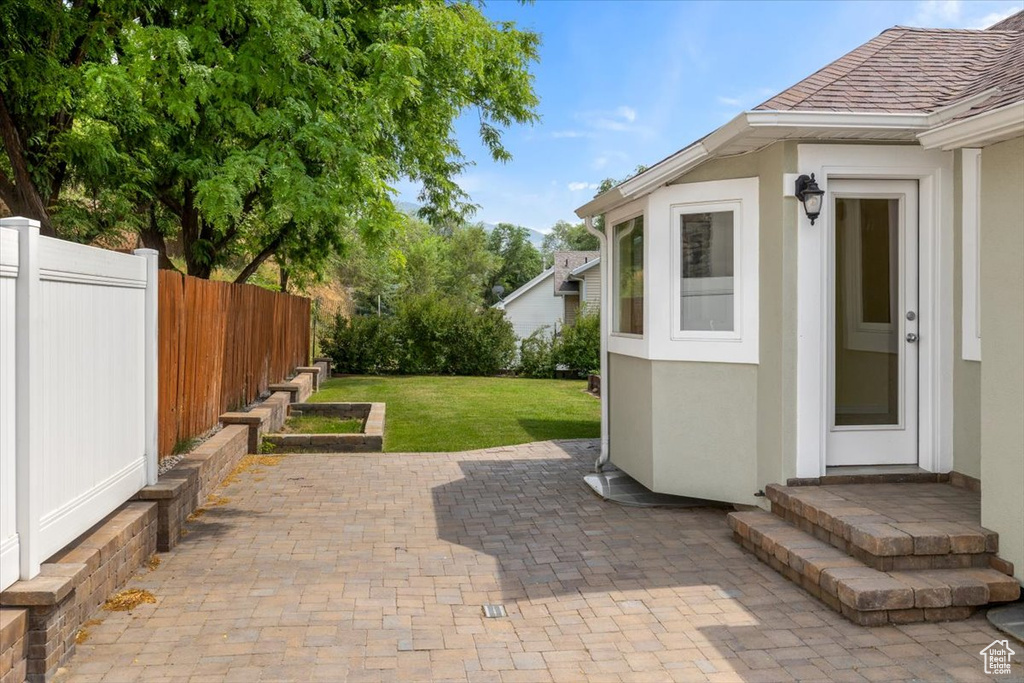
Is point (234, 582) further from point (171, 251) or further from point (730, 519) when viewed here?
point (171, 251)

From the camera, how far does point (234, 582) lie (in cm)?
507

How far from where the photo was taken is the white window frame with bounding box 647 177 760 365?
637cm

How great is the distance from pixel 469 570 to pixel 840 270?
11.9ft

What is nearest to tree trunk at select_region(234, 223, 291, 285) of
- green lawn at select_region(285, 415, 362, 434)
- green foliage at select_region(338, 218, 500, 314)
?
green lawn at select_region(285, 415, 362, 434)

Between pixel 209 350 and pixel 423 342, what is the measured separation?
524 inches

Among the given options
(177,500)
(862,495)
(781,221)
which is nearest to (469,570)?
(177,500)

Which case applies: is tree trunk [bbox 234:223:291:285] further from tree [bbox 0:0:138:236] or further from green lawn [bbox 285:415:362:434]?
tree [bbox 0:0:138:236]

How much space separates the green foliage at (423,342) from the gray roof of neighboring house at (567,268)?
9.42m

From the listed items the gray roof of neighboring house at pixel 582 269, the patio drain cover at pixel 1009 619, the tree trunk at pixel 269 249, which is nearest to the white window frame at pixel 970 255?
the patio drain cover at pixel 1009 619

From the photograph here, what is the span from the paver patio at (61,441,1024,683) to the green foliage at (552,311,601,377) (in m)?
14.4

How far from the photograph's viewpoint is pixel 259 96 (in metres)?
8.11

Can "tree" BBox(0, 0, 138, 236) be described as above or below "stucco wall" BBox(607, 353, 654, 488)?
above

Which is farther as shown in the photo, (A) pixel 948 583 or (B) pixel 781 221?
(B) pixel 781 221

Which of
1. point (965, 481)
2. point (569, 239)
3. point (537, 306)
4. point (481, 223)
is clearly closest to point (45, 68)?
point (965, 481)
